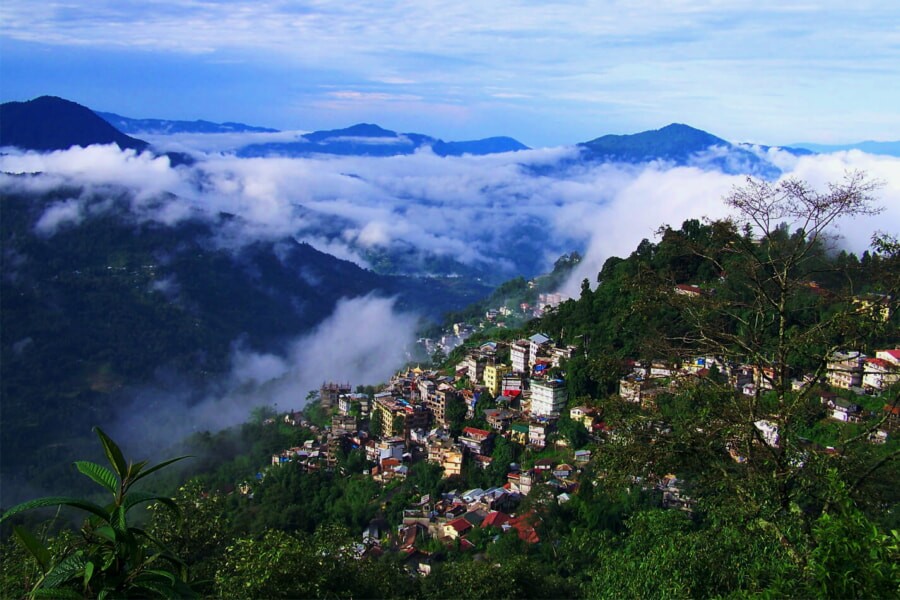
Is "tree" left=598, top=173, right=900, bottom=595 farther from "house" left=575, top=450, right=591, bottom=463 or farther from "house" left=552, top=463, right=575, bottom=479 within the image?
"house" left=575, top=450, right=591, bottom=463

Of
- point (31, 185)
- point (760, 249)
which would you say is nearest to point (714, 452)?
point (760, 249)

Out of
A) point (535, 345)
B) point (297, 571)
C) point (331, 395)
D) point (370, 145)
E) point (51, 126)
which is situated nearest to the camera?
point (297, 571)

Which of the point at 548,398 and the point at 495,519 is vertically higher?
the point at 548,398

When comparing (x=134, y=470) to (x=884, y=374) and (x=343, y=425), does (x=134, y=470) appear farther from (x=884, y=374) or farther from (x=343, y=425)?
(x=343, y=425)

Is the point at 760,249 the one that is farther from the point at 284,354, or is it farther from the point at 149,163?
the point at 149,163

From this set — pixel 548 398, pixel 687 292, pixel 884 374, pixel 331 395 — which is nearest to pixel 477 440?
pixel 548 398

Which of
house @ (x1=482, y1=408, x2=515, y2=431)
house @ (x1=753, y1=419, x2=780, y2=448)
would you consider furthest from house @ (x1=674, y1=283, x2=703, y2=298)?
house @ (x1=482, y1=408, x2=515, y2=431)
